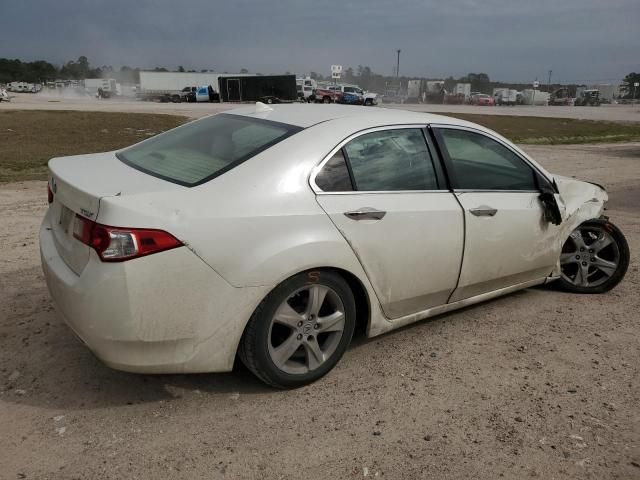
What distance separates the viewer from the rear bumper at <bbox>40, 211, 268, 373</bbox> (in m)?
2.62

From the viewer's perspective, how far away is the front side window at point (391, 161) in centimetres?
334

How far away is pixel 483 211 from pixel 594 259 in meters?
1.60

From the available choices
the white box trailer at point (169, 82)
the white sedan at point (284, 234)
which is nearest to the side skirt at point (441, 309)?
the white sedan at point (284, 234)

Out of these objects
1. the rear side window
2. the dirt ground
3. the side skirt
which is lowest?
the dirt ground

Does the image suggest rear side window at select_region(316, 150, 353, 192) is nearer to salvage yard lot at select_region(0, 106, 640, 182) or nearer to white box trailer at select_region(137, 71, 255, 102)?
salvage yard lot at select_region(0, 106, 640, 182)

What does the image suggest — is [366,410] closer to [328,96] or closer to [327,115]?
[327,115]

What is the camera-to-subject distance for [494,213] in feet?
12.5

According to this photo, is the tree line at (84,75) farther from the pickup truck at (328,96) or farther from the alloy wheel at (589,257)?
the alloy wheel at (589,257)

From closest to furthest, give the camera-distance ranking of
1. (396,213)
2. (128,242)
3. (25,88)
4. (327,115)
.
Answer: (128,242) → (396,213) → (327,115) → (25,88)

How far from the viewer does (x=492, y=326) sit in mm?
4141

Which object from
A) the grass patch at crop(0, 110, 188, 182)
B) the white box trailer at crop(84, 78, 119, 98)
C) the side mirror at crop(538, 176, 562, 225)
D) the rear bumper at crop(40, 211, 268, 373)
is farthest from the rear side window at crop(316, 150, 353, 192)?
the white box trailer at crop(84, 78, 119, 98)

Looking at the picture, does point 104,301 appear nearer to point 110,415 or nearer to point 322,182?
point 110,415

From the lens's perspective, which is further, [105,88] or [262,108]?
[105,88]

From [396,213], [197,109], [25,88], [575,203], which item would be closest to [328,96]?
[197,109]
